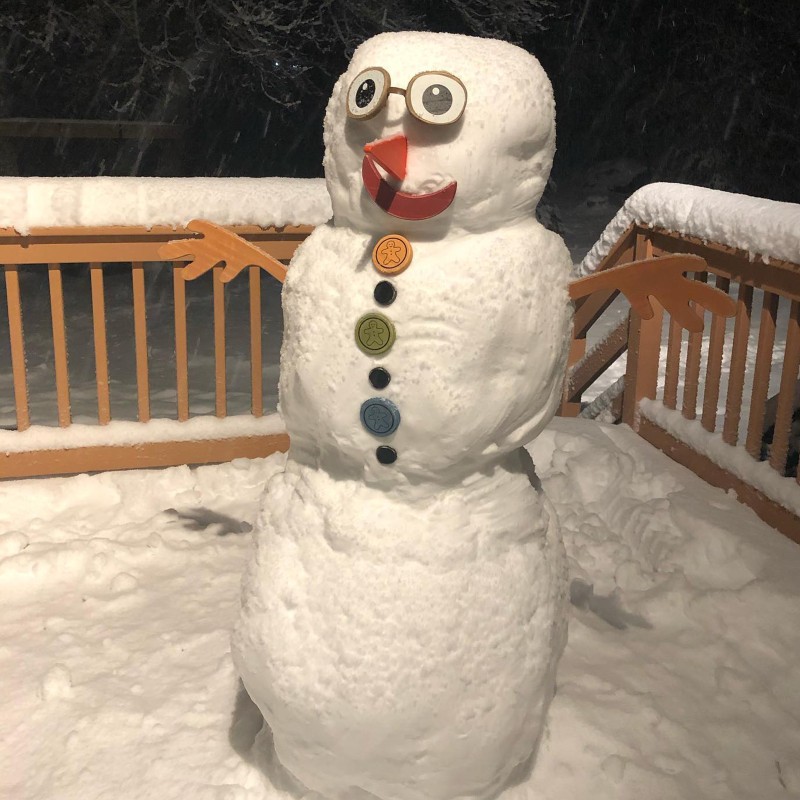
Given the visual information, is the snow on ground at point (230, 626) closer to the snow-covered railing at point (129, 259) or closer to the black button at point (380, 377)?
the snow-covered railing at point (129, 259)

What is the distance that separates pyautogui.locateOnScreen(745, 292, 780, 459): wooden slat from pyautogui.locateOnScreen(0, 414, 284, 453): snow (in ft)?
7.13

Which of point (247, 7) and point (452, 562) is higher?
point (247, 7)

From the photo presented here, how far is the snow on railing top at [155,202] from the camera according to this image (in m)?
3.88

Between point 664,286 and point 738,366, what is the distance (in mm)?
1922

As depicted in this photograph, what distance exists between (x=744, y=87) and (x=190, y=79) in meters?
9.05

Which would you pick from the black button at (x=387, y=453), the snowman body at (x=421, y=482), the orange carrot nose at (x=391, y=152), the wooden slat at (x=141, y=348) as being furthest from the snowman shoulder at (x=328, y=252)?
the wooden slat at (x=141, y=348)

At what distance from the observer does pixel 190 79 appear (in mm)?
10203

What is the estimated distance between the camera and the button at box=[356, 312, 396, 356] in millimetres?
2002

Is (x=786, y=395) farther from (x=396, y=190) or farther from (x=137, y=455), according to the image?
(x=137, y=455)

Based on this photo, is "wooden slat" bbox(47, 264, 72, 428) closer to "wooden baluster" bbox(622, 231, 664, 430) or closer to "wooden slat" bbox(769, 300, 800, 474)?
"wooden baluster" bbox(622, 231, 664, 430)

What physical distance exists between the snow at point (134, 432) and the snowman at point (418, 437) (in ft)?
7.07

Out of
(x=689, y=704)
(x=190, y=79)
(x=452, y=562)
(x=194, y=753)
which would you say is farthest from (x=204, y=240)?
(x=190, y=79)

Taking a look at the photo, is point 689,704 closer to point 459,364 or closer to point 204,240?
point 459,364

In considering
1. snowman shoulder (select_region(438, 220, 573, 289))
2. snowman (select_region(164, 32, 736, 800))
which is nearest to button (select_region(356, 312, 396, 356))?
snowman (select_region(164, 32, 736, 800))
